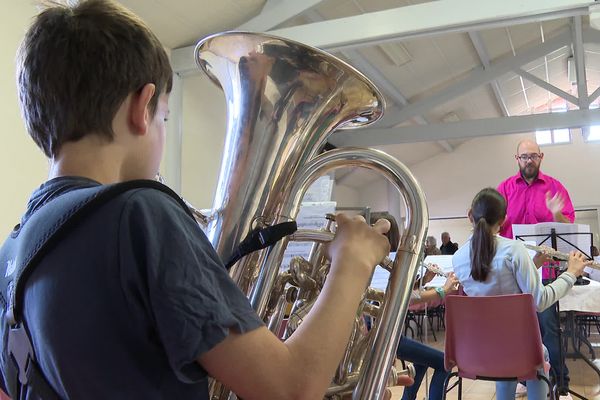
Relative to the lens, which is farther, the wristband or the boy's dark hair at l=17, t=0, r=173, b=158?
the wristband

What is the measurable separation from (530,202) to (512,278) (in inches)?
34.5

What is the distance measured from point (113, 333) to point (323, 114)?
0.49 metres

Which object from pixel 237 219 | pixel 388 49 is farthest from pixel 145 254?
pixel 388 49

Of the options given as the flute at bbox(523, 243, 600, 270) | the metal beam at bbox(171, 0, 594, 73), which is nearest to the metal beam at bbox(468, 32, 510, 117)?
the metal beam at bbox(171, 0, 594, 73)

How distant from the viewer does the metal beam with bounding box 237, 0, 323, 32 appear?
3719 mm

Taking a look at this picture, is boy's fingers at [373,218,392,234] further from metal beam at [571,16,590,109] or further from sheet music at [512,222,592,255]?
metal beam at [571,16,590,109]

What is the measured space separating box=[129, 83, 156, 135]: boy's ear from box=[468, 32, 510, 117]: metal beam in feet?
20.0

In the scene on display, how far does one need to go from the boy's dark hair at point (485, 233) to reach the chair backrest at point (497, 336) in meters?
0.34

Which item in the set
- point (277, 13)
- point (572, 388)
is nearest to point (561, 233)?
point (572, 388)

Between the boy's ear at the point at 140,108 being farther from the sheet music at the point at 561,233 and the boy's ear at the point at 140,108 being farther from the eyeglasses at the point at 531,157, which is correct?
the eyeglasses at the point at 531,157

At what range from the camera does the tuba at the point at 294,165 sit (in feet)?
2.49

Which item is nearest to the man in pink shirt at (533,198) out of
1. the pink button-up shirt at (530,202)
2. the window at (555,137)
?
the pink button-up shirt at (530,202)

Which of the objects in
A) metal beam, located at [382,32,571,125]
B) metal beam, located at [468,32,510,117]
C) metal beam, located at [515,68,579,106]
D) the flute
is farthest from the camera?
metal beam, located at [382,32,571,125]

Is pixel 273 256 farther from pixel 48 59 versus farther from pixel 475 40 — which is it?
pixel 475 40
